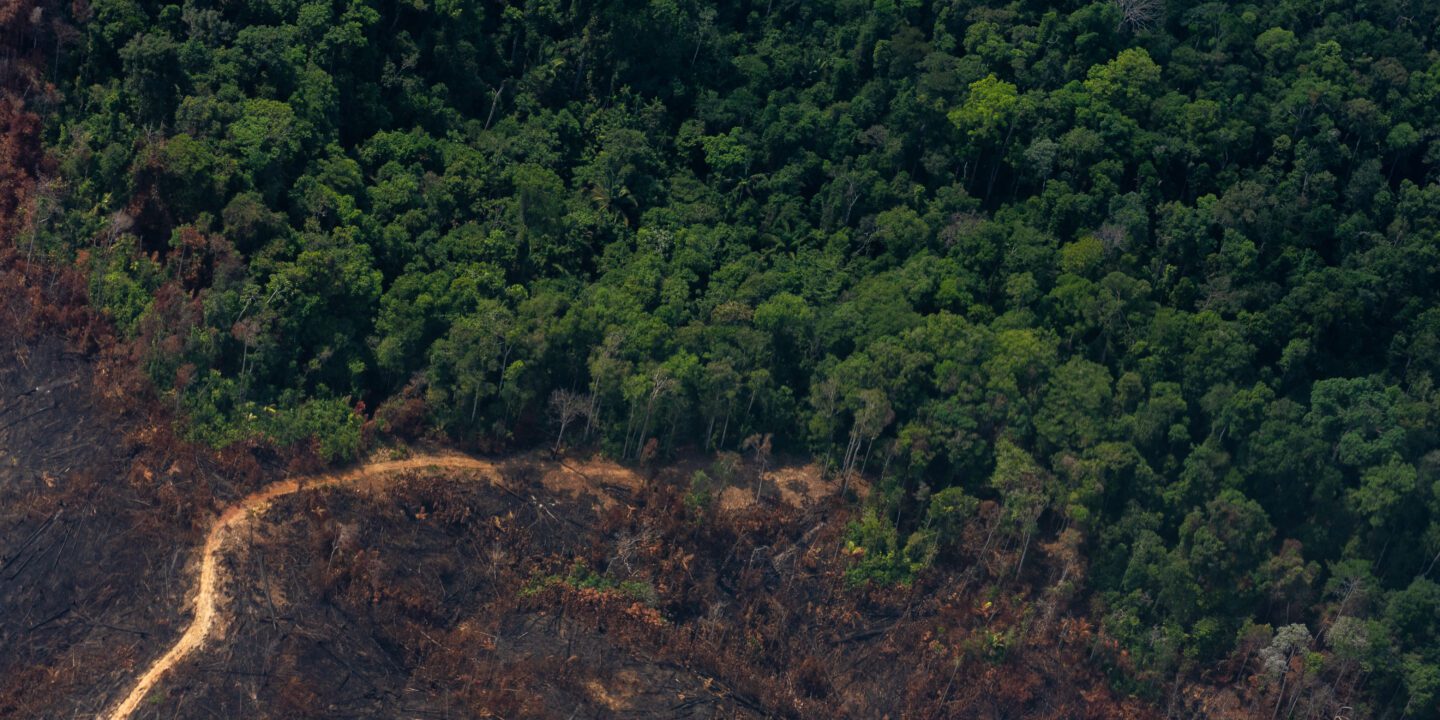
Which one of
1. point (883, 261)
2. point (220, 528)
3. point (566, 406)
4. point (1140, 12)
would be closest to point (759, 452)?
point (566, 406)

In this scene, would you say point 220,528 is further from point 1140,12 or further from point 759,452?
point 1140,12

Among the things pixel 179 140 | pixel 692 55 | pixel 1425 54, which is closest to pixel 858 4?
pixel 692 55

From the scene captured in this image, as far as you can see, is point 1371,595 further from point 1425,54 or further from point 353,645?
point 353,645

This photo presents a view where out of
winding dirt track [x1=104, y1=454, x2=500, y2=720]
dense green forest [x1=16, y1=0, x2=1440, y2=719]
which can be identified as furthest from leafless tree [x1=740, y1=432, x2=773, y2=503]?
winding dirt track [x1=104, y1=454, x2=500, y2=720]

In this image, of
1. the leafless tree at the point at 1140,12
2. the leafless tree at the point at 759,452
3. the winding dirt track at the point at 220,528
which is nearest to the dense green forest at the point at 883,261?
the leafless tree at the point at 1140,12

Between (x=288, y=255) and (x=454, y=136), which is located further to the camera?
(x=454, y=136)

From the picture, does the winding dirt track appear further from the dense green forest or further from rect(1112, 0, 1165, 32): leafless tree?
rect(1112, 0, 1165, 32): leafless tree
